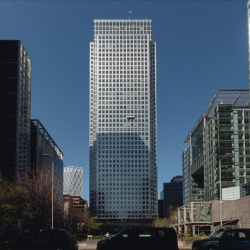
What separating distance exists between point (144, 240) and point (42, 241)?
7.34 meters

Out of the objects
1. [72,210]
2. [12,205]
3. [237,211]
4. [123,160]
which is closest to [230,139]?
[237,211]

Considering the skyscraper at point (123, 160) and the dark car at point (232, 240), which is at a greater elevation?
the skyscraper at point (123, 160)

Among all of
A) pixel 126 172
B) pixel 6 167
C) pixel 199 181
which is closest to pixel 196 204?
pixel 6 167

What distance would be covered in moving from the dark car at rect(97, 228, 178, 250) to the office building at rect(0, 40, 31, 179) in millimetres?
63677

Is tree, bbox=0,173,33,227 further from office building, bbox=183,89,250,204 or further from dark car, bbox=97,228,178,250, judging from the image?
office building, bbox=183,89,250,204

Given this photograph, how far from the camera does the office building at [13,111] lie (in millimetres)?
84875

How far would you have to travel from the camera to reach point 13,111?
286 ft

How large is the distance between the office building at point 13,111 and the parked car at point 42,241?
188 ft

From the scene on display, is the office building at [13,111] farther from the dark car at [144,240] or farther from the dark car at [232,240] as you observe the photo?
the dark car at [144,240]

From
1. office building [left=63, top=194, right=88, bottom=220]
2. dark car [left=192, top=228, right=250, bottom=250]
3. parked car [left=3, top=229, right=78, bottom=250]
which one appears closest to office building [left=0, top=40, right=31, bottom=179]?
office building [left=63, top=194, right=88, bottom=220]

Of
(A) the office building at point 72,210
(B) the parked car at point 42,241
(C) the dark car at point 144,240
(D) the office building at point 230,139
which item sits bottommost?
(A) the office building at point 72,210

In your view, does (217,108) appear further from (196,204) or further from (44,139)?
(44,139)

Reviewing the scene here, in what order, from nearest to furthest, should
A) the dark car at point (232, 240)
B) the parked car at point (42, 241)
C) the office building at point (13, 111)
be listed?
the dark car at point (232, 240)
the parked car at point (42, 241)
the office building at point (13, 111)

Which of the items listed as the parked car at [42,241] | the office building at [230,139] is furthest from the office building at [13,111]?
the parked car at [42,241]
